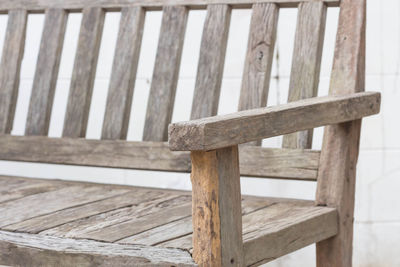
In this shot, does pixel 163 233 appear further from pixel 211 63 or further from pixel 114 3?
pixel 114 3

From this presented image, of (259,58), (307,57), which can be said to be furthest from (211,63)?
(307,57)

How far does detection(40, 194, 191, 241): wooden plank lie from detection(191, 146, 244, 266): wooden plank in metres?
0.18

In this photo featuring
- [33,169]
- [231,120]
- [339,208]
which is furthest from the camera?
[33,169]

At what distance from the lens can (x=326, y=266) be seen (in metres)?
1.50

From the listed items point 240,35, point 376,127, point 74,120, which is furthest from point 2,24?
point 376,127

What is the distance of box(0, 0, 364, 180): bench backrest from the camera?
5.22 feet

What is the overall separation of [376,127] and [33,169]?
121 cm

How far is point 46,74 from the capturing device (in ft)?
6.01

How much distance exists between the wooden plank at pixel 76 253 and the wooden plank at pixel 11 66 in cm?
65

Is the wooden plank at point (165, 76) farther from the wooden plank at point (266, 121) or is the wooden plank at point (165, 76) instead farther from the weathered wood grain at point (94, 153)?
the wooden plank at point (266, 121)

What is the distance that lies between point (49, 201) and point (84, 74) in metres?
0.40

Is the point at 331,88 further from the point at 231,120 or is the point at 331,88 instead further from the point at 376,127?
the point at 376,127

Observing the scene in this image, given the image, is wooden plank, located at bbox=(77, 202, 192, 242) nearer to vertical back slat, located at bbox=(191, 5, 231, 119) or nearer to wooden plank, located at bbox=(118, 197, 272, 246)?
wooden plank, located at bbox=(118, 197, 272, 246)

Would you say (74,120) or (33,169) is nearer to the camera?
(74,120)
